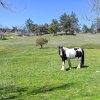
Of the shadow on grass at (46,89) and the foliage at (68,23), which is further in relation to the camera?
the foliage at (68,23)

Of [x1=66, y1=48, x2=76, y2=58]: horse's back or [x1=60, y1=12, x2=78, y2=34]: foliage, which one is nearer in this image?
[x1=66, y1=48, x2=76, y2=58]: horse's back

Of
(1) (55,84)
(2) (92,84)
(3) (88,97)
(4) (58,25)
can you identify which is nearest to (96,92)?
(3) (88,97)

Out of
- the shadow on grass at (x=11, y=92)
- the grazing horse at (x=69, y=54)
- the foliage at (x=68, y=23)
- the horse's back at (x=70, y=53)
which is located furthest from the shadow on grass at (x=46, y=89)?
the foliage at (x=68, y=23)

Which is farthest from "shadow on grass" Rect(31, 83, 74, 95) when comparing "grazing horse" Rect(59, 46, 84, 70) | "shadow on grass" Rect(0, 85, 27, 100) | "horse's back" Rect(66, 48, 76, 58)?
"horse's back" Rect(66, 48, 76, 58)

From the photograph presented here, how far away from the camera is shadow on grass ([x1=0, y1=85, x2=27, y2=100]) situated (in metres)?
15.4

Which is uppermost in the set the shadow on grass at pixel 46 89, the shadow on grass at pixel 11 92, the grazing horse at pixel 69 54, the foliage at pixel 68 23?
the foliage at pixel 68 23

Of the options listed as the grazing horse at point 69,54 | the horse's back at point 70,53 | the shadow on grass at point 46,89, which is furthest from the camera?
the horse's back at point 70,53

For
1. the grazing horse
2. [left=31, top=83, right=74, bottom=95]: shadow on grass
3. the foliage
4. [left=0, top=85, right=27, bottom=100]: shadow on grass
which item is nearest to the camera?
[left=0, top=85, right=27, bottom=100]: shadow on grass

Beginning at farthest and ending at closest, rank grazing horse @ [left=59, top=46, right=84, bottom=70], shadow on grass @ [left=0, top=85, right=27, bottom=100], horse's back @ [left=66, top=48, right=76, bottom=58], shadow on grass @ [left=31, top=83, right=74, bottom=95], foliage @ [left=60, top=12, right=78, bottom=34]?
foliage @ [left=60, top=12, right=78, bottom=34] < horse's back @ [left=66, top=48, right=76, bottom=58] < grazing horse @ [left=59, top=46, right=84, bottom=70] < shadow on grass @ [left=31, top=83, right=74, bottom=95] < shadow on grass @ [left=0, top=85, right=27, bottom=100]

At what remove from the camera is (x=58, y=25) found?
565 ft

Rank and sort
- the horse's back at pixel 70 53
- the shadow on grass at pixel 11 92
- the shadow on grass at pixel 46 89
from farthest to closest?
1. the horse's back at pixel 70 53
2. the shadow on grass at pixel 46 89
3. the shadow on grass at pixel 11 92

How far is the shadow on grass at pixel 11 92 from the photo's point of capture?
15387 mm

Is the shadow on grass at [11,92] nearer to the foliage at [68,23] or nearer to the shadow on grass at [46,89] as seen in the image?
the shadow on grass at [46,89]

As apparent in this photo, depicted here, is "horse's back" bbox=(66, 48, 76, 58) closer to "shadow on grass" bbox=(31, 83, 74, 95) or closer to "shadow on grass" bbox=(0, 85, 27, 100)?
"shadow on grass" bbox=(31, 83, 74, 95)
